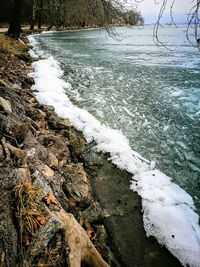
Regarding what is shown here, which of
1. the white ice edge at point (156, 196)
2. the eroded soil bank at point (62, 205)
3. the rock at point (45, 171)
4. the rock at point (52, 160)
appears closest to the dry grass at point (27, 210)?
the eroded soil bank at point (62, 205)

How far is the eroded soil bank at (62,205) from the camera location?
2.20 meters

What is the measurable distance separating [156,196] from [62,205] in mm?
1425

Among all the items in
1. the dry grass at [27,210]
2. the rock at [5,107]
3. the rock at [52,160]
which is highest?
the rock at [5,107]

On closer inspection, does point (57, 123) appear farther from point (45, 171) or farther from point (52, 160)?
point (45, 171)

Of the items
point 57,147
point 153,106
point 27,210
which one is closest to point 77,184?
point 57,147

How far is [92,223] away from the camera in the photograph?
323 centimetres

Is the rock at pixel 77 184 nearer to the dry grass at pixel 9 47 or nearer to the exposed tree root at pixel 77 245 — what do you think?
the exposed tree root at pixel 77 245

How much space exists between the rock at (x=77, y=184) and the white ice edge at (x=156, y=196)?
70 centimetres

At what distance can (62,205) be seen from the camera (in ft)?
9.95

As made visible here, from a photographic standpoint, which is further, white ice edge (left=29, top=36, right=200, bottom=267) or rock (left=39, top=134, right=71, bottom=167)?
rock (left=39, top=134, right=71, bottom=167)

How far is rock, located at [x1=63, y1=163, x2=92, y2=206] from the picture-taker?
3480 mm

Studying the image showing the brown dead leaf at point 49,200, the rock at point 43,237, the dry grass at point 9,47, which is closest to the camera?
the rock at point 43,237

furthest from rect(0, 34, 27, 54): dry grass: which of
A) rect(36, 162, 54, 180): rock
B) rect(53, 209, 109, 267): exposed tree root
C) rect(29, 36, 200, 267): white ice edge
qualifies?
rect(53, 209, 109, 267): exposed tree root

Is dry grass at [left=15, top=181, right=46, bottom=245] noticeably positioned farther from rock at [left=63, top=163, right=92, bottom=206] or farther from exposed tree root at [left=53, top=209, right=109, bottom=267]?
rock at [left=63, top=163, right=92, bottom=206]
